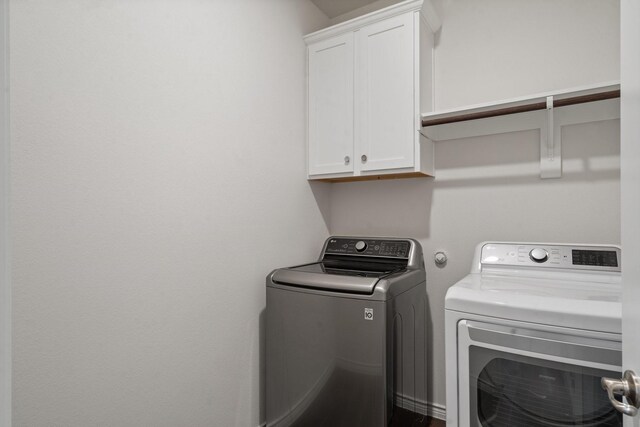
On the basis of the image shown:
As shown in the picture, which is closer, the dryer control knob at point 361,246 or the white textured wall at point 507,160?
the white textured wall at point 507,160

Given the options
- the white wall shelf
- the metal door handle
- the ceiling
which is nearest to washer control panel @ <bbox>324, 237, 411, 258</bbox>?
the white wall shelf

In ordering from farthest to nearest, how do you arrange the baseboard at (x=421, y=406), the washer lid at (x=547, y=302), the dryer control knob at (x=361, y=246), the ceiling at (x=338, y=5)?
the ceiling at (x=338, y=5), the dryer control knob at (x=361, y=246), the baseboard at (x=421, y=406), the washer lid at (x=547, y=302)

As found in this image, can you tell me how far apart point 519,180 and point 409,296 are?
2.74ft

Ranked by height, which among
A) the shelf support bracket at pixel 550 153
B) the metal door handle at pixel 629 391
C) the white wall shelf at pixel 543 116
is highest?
the white wall shelf at pixel 543 116

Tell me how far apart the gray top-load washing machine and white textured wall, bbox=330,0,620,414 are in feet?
0.96

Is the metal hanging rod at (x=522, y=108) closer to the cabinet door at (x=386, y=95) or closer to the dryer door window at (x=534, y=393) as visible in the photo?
the cabinet door at (x=386, y=95)

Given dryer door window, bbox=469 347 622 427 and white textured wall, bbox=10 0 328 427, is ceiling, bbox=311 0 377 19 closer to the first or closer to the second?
white textured wall, bbox=10 0 328 427

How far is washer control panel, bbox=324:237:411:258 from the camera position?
1916mm

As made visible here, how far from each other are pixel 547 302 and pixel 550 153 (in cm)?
91

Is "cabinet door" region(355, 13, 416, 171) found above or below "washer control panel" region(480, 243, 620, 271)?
above

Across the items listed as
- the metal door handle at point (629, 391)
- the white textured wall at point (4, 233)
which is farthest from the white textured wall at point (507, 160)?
the white textured wall at point (4, 233)

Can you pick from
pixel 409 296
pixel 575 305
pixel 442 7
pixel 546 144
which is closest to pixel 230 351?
pixel 409 296

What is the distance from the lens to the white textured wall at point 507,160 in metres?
1.61

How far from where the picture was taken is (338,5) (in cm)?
224
